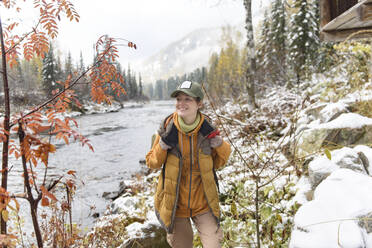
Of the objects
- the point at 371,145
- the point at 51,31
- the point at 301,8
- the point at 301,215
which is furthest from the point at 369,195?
the point at 301,8

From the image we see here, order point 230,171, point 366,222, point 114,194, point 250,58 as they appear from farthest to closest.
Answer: point 250,58 → point 114,194 → point 230,171 → point 366,222

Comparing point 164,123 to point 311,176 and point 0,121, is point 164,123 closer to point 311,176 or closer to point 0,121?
point 0,121

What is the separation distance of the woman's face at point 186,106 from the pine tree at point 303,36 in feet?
58.9

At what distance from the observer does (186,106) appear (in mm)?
2117

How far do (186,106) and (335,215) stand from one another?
1525mm

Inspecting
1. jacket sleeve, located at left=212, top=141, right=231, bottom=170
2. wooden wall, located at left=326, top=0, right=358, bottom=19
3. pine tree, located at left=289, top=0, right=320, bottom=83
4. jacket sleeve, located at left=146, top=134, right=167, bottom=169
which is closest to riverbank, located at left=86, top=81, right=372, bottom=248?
jacket sleeve, located at left=212, top=141, right=231, bottom=170

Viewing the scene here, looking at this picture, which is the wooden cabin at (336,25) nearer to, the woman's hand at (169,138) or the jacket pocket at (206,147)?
the jacket pocket at (206,147)

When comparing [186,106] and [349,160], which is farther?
[349,160]

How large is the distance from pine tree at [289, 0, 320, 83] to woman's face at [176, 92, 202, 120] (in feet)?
58.9

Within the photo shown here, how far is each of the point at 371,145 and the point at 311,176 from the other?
110 centimetres

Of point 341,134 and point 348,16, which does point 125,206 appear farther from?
point 348,16

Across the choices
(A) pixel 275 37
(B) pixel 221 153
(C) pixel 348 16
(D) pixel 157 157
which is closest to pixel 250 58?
(C) pixel 348 16

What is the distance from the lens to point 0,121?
150 centimetres

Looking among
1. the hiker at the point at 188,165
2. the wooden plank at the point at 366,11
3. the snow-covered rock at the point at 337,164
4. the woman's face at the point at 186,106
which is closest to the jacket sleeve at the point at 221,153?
the hiker at the point at 188,165
